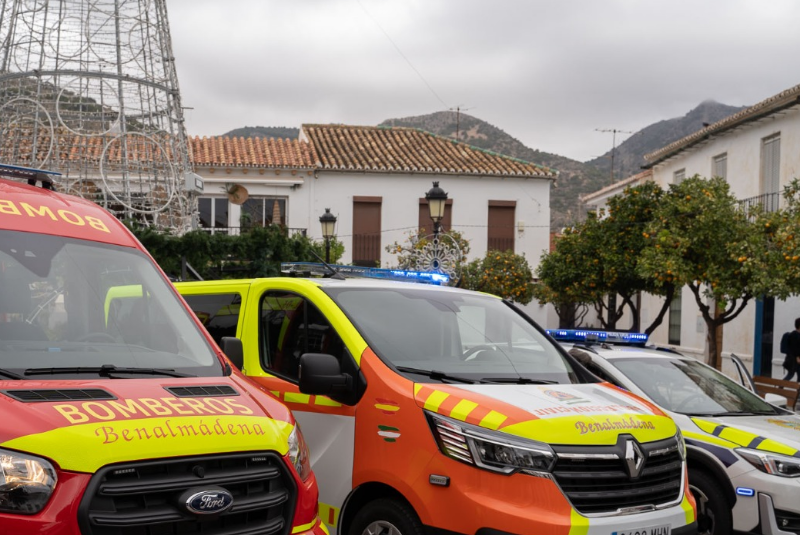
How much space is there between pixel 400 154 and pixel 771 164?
14.5 m

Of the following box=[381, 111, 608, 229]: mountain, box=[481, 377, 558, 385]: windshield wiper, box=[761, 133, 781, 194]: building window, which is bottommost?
box=[481, 377, 558, 385]: windshield wiper

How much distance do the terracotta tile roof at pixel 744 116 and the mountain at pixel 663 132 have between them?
65204 millimetres

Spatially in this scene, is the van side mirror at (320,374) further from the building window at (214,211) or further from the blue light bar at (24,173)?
the building window at (214,211)

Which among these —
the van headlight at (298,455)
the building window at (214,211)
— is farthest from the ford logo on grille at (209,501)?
the building window at (214,211)

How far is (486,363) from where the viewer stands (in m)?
5.51

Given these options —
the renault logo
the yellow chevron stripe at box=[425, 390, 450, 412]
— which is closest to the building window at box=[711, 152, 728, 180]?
the renault logo

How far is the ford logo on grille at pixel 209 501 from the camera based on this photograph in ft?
11.1

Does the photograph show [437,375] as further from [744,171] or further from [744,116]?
[744,171]

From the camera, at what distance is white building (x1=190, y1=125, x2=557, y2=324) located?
3080 cm

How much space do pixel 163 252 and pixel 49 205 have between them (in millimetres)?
9214

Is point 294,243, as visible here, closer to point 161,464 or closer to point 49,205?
point 49,205

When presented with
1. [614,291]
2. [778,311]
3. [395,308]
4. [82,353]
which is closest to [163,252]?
[395,308]

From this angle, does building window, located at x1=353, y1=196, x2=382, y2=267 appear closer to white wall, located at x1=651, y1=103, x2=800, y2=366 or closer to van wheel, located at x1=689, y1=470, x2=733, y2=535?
white wall, located at x1=651, y1=103, x2=800, y2=366

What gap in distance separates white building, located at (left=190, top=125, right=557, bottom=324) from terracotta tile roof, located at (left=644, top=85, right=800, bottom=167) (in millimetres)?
6066
